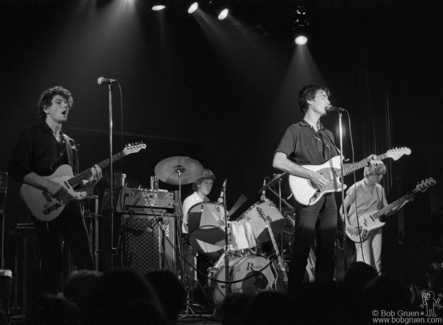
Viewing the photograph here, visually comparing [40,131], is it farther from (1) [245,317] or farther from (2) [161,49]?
(2) [161,49]

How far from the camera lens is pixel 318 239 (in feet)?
17.8

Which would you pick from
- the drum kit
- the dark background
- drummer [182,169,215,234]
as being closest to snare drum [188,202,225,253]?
the drum kit

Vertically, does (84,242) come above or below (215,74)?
below

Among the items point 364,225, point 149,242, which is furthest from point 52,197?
point 364,225

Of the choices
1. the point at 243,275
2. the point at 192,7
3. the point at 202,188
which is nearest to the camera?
the point at 243,275

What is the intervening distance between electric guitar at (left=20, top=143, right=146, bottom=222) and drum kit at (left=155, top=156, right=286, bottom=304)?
7.51 ft

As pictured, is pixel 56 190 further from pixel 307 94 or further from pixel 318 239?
pixel 307 94

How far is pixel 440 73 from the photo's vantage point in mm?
8820

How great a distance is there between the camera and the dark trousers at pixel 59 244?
16.4 ft

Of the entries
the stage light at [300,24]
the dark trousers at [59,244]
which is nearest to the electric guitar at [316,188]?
the dark trousers at [59,244]

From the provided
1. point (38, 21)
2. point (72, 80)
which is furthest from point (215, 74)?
point (38, 21)

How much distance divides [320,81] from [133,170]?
3714 millimetres

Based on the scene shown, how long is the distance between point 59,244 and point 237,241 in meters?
3.19

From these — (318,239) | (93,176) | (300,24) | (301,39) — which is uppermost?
(300,24)
